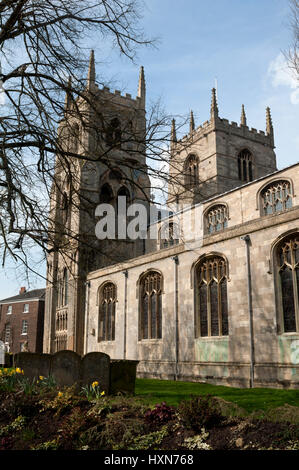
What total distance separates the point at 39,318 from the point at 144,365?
2687 centimetres

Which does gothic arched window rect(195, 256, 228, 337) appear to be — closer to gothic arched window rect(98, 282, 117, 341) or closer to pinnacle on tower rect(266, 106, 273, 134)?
gothic arched window rect(98, 282, 117, 341)

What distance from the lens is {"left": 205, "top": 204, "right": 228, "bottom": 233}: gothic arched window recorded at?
30330 mm

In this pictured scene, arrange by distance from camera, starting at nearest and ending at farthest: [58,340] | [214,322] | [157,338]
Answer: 1. [214,322]
2. [157,338]
3. [58,340]

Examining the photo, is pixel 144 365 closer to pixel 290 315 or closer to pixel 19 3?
pixel 290 315

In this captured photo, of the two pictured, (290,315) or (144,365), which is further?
(144,365)

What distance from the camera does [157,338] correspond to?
21.4m

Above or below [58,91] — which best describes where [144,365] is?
below

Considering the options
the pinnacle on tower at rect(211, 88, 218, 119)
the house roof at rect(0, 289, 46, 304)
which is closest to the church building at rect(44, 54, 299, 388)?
the pinnacle on tower at rect(211, 88, 218, 119)

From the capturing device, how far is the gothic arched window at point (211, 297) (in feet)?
59.1

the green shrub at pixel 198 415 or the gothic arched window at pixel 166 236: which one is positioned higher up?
the gothic arched window at pixel 166 236

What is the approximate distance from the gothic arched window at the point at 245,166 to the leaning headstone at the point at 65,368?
33.2 metres

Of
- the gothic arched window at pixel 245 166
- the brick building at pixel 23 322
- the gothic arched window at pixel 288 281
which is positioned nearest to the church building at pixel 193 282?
the gothic arched window at pixel 288 281

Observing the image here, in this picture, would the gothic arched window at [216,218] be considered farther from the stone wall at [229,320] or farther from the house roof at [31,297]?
the house roof at [31,297]
